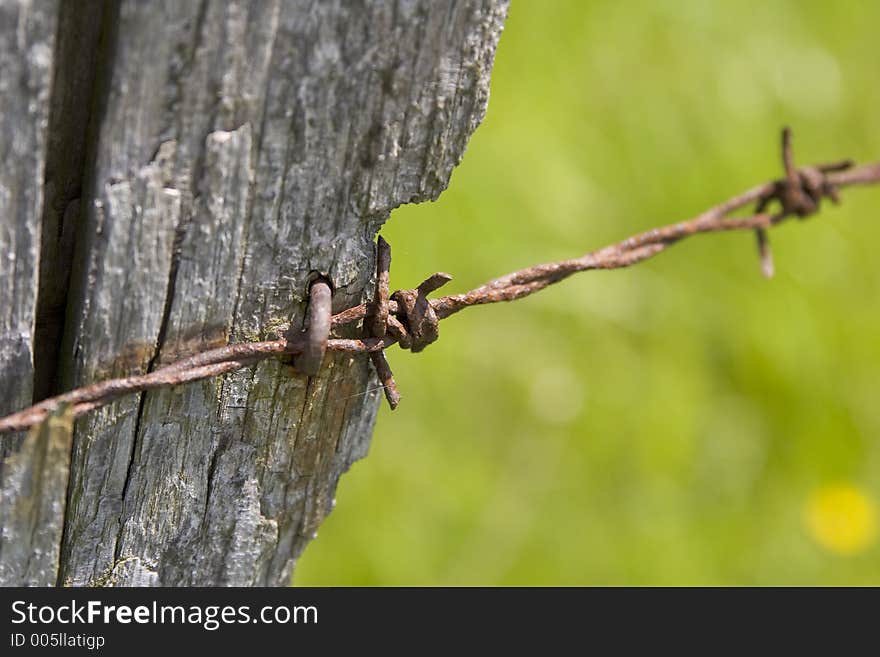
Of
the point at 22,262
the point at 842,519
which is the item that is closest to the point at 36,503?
the point at 22,262

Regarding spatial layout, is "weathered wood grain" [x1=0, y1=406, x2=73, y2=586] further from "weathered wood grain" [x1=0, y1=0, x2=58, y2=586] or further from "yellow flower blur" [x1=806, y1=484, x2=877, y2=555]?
"yellow flower blur" [x1=806, y1=484, x2=877, y2=555]

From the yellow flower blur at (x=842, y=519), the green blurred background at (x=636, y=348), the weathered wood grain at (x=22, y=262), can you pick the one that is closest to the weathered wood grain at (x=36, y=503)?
the weathered wood grain at (x=22, y=262)

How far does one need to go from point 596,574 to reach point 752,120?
205cm

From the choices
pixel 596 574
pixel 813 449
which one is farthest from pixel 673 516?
pixel 813 449

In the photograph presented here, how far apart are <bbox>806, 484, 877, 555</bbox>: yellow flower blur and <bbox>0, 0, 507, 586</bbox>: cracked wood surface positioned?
2.44 meters

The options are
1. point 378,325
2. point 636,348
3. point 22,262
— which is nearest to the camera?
point 22,262

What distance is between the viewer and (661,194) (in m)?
3.70

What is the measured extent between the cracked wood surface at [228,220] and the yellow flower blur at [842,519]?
244 centimetres

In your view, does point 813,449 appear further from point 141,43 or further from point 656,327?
point 141,43

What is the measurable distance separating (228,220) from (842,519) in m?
2.81

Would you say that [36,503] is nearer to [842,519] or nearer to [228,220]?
[228,220]

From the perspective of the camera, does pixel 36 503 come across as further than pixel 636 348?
No

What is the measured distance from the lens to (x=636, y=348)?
11.1 feet

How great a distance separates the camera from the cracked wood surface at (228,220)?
0.96 metres
